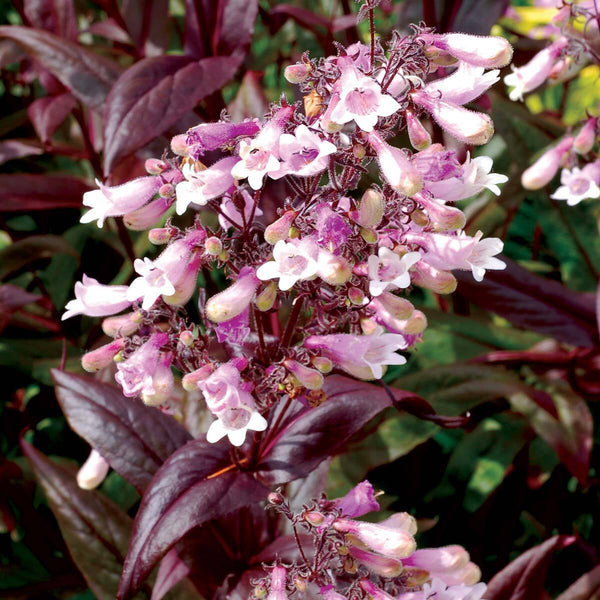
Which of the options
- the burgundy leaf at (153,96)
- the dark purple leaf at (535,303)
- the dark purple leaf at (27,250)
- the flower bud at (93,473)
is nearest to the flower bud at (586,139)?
the dark purple leaf at (535,303)

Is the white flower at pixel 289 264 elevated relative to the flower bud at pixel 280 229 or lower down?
lower down

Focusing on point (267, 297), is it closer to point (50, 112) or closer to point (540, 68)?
point (540, 68)

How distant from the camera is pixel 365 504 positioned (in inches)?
38.4

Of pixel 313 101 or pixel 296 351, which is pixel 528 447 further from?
pixel 313 101

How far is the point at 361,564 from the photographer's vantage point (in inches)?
38.8

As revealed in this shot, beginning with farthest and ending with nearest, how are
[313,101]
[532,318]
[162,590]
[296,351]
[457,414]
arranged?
[532,318] < [457,414] < [162,590] < [296,351] < [313,101]

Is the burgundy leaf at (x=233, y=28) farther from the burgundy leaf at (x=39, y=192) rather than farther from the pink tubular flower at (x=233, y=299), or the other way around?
the pink tubular flower at (x=233, y=299)

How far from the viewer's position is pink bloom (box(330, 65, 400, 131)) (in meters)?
0.78

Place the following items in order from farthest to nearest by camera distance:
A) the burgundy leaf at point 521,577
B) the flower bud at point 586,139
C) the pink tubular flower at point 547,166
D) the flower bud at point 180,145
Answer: the pink tubular flower at point 547,166
the flower bud at point 586,139
the burgundy leaf at point 521,577
the flower bud at point 180,145

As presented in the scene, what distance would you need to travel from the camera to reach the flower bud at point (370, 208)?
80cm

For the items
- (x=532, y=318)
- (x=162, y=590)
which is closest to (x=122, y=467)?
→ (x=162, y=590)

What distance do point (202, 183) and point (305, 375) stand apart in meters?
0.26

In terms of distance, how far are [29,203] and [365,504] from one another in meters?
1.12

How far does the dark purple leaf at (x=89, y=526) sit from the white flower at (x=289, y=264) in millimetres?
678
